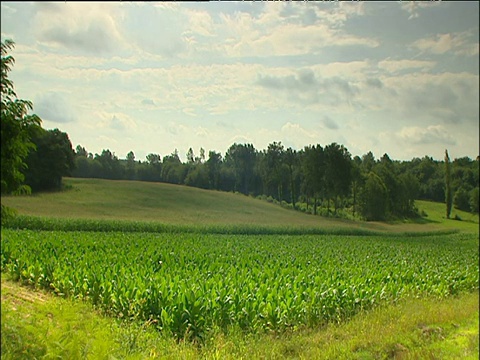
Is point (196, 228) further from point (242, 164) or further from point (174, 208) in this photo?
point (242, 164)

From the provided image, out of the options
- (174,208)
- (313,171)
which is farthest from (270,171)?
(174,208)

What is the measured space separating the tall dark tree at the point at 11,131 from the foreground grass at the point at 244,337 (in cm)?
104

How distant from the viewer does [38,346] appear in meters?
3.62

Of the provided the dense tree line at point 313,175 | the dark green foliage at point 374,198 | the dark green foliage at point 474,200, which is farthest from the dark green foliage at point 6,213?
the dark green foliage at point 374,198

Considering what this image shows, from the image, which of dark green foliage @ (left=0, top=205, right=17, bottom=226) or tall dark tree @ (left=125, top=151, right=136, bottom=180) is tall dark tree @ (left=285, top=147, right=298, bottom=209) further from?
dark green foliage @ (left=0, top=205, right=17, bottom=226)

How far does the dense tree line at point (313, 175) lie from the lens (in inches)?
235

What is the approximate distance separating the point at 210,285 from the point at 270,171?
296cm

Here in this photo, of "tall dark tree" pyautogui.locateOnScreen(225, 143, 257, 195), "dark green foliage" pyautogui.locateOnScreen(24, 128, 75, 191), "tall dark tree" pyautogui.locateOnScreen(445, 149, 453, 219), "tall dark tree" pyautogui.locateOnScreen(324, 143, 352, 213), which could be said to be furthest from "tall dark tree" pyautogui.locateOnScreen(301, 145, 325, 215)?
"dark green foliage" pyautogui.locateOnScreen(24, 128, 75, 191)

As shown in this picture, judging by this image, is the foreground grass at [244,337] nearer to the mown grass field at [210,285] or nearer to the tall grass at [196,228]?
the mown grass field at [210,285]

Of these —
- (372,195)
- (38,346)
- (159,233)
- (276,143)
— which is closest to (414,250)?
(372,195)

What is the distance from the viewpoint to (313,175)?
30.8 feet

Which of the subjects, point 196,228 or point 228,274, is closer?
point 228,274

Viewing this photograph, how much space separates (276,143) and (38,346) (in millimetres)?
5713

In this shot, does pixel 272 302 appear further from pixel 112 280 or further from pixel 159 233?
pixel 159 233
